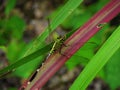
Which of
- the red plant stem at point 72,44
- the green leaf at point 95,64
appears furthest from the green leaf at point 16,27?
the green leaf at point 95,64

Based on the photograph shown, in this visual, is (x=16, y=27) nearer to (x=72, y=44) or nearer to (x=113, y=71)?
(x=113, y=71)

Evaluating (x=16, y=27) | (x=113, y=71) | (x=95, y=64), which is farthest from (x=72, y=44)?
(x=16, y=27)

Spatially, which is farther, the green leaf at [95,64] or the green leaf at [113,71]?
the green leaf at [113,71]

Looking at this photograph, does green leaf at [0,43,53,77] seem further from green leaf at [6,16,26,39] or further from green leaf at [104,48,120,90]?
green leaf at [6,16,26,39]

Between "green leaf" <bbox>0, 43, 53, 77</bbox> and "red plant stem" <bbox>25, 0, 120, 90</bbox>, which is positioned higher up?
"green leaf" <bbox>0, 43, 53, 77</bbox>

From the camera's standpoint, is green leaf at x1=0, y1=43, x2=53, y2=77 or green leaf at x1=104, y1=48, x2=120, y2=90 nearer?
green leaf at x1=0, y1=43, x2=53, y2=77

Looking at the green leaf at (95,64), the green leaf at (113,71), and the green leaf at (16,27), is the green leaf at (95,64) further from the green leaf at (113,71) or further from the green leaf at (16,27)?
the green leaf at (16,27)

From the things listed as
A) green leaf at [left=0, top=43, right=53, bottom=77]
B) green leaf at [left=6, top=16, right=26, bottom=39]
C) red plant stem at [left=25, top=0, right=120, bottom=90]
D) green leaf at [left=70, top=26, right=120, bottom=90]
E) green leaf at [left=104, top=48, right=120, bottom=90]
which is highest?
green leaf at [left=0, top=43, right=53, bottom=77]

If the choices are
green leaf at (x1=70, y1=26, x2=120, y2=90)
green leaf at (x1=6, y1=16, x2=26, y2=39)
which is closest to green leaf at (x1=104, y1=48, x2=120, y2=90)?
green leaf at (x1=6, y1=16, x2=26, y2=39)
